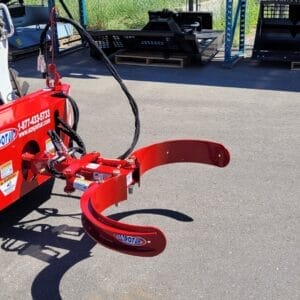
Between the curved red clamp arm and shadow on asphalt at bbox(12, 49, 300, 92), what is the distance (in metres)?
4.06

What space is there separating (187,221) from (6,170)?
1.33 metres

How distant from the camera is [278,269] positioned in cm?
323

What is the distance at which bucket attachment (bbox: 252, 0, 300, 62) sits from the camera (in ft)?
29.5

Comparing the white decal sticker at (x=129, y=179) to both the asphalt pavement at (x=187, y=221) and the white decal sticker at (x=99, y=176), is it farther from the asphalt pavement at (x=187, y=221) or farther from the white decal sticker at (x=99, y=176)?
the asphalt pavement at (x=187, y=221)

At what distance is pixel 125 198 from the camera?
3.15 metres

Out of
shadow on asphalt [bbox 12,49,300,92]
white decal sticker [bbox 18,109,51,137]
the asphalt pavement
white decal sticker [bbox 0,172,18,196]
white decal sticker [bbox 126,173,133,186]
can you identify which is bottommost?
shadow on asphalt [bbox 12,49,300,92]

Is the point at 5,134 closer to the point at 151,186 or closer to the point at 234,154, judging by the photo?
the point at 151,186

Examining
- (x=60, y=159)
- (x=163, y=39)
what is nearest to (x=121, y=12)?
(x=163, y=39)

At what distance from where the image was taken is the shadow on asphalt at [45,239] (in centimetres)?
320

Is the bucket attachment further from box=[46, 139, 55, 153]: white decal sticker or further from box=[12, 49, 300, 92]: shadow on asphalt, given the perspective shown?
box=[46, 139, 55, 153]: white decal sticker

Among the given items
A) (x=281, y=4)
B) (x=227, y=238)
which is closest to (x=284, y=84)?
(x=281, y=4)

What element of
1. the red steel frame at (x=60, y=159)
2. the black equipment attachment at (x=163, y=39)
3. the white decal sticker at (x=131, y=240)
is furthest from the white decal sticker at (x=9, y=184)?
the black equipment attachment at (x=163, y=39)

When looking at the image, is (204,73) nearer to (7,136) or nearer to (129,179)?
(129,179)

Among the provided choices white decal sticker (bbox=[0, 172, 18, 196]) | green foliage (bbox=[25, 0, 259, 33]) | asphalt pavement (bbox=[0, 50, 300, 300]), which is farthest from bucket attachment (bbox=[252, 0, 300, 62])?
white decal sticker (bbox=[0, 172, 18, 196])
